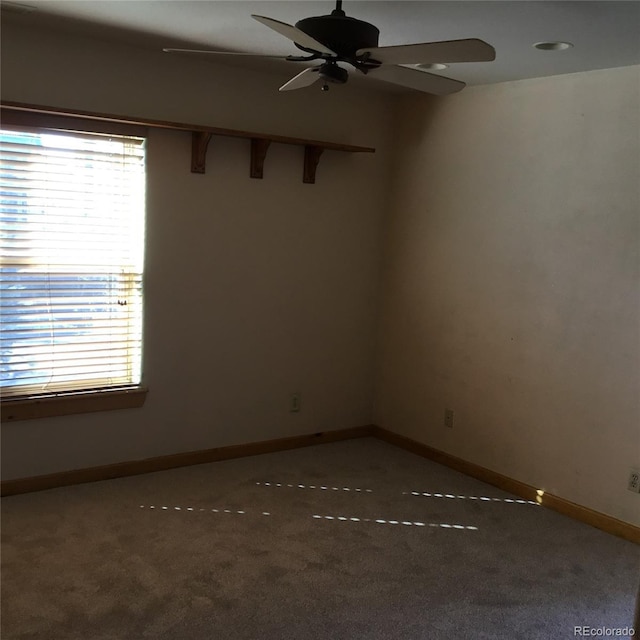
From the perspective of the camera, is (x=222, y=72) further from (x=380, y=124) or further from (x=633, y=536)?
(x=633, y=536)

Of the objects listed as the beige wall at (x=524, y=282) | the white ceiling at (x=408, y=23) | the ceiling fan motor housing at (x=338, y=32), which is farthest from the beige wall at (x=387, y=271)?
the ceiling fan motor housing at (x=338, y=32)

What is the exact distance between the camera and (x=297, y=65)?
3.92 metres

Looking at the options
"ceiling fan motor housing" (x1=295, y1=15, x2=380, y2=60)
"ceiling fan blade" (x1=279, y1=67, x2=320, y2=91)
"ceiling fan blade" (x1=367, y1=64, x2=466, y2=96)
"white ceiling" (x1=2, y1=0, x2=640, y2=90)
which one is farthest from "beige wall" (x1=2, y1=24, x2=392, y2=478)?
"ceiling fan motor housing" (x1=295, y1=15, x2=380, y2=60)

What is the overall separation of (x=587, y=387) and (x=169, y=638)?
244 cm

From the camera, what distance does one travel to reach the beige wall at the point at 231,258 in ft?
12.3

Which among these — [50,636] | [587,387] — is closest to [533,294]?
[587,387]

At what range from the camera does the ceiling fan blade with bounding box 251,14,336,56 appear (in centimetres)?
215

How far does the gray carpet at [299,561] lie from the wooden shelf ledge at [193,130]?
6.20 ft

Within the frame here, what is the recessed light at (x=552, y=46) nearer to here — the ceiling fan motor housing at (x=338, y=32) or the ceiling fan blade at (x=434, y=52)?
the ceiling fan blade at (x=434, y=52)

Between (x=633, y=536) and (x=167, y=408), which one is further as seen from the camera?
(x=167, y=408)

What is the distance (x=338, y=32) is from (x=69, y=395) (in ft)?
8.14

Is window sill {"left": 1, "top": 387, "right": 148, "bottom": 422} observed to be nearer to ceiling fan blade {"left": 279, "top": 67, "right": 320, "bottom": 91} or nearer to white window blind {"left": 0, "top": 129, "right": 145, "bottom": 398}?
white window blind {"left": 0, "top": 129, "right": 145, "bottom": 398}

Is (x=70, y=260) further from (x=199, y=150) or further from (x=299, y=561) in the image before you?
(x=299, y=561)

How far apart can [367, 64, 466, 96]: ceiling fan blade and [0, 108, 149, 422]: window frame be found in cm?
171
